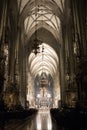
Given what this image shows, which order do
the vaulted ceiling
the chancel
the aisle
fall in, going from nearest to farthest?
1. the aisle
2. the chancel
3. the vaulted ceiling

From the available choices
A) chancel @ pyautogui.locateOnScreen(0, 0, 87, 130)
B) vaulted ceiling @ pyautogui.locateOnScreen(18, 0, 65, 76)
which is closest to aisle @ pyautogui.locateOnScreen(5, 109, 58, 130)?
chancel @ pyautogui.locateOnScreen(0, 0, 87, 130)

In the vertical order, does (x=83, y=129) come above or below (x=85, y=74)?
below

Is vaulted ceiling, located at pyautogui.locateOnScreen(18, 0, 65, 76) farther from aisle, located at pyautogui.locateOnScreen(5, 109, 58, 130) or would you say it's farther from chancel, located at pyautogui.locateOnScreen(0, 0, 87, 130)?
aisle, located at pyautogui.locateOnScreen(5, 109, 58, 130)

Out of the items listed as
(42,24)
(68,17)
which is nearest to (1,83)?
(68,17)

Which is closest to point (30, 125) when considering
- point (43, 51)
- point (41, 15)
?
point (43, 51)

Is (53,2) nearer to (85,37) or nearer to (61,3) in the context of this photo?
(61,3)

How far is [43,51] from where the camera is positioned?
28.3 meters

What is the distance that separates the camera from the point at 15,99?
2219 centimetres

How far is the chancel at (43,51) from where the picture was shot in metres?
11.0

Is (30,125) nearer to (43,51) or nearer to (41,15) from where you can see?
(43,51)

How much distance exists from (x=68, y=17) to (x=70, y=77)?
26.5ft

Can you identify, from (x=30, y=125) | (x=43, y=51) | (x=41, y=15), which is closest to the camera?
(x=30, y=125)

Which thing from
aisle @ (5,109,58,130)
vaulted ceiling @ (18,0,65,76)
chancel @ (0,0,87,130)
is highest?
vaulted ceiling @ (18,0,65,76)

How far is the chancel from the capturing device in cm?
1104
